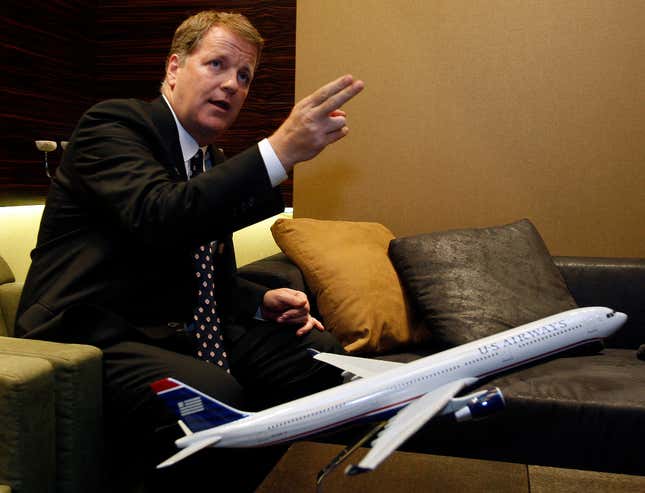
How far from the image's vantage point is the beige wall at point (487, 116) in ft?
8.81

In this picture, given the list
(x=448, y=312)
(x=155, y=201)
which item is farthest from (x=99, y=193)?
(x=448, y=312)

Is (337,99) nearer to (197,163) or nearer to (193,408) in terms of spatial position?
(193,408)

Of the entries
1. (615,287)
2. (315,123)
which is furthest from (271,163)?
(615,287)

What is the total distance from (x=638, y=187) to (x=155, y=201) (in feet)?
7.34

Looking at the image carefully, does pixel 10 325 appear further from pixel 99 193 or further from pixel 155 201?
pixel 155 201

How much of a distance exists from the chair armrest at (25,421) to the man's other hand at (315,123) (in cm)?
62

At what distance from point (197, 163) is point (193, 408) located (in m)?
0.82

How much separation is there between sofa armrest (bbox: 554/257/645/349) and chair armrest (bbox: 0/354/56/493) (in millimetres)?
1998

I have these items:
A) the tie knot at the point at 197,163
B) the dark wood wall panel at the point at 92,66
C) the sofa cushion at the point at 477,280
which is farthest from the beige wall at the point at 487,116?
the tie knot at the point at 197,163

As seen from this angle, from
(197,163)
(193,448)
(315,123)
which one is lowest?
(193,448)

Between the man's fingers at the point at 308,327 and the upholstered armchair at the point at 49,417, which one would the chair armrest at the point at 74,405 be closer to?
the upholstered armchair at the point at 49,417

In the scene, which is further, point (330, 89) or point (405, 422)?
point (330, 89)

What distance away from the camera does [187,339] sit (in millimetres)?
1601

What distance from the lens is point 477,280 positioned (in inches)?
87.6
